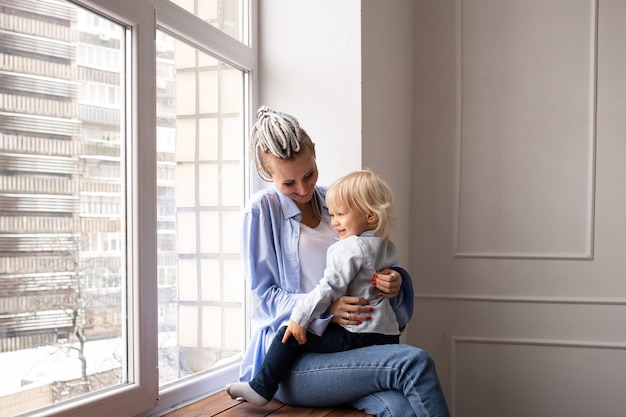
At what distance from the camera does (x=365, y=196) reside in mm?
1882

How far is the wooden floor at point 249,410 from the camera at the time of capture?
6.05 feet

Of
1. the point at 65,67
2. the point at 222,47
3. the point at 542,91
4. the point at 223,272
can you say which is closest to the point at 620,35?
the point at 542,91

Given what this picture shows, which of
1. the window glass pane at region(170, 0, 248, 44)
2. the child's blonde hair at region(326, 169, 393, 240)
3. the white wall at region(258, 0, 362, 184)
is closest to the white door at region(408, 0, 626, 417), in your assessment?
the white wall at region(258, 0, 362, 184)

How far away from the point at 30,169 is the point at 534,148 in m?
2.15

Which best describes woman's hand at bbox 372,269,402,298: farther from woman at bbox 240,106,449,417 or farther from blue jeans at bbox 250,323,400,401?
blue jeans at bbox 250,323,400,401

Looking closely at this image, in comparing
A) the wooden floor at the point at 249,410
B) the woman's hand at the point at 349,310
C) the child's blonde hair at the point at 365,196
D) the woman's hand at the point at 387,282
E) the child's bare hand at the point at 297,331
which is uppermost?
the child's blonde hair at the point at 365,196

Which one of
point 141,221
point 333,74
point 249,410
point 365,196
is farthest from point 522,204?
point 141,221

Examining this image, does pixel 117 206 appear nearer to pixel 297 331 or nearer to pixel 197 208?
pixel 197 208

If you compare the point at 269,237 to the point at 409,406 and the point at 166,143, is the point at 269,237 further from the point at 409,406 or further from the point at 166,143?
the point at 409,406

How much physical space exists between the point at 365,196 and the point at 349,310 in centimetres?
32

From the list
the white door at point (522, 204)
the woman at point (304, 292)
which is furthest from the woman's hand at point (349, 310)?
the white door at point (522, 204)

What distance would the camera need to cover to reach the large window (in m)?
1.45

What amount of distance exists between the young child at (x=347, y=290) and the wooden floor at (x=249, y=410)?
0.17 feet

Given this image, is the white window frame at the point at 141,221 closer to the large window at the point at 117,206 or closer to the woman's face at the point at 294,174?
the large window at the point at 117,206
